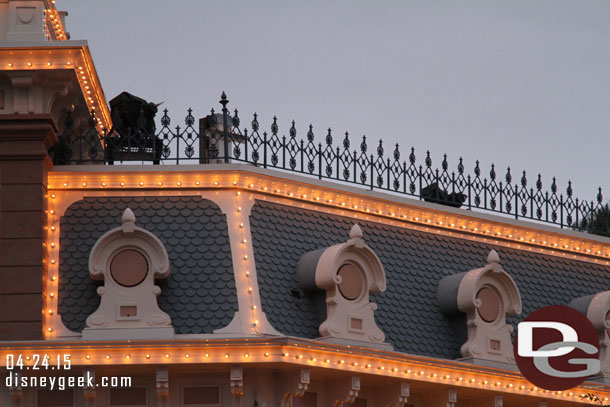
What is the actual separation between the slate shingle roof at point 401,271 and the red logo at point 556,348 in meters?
0.46

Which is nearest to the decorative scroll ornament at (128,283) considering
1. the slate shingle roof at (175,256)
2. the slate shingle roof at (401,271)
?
the slate shingle roof at (175,256)

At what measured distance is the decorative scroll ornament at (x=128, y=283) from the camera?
2020cm

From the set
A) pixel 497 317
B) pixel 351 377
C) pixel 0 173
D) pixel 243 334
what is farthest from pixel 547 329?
pixel 0 173

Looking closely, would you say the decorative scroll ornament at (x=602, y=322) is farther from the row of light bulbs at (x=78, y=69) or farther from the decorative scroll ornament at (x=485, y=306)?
the row of light bulbs at (x=78, y=69)

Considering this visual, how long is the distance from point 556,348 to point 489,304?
55.5 inches

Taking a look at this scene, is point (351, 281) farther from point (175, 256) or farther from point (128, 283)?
point (128, 283)

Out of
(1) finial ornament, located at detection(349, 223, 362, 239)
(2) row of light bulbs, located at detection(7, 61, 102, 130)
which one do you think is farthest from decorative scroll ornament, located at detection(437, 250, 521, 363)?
(2) row of light bulbs, located at detection(7, 61, 102, 130)

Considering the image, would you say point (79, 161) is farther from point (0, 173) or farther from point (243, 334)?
point (243, 334)

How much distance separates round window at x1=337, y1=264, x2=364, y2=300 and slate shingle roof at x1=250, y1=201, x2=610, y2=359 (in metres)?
0.61

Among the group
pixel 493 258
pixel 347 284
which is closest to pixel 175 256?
pixel 347 284

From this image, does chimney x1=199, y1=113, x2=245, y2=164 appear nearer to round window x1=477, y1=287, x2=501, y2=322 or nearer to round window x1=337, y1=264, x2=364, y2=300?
round window x1=337, y1=264, x2=364, y2=300

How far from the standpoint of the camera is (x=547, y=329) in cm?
2384

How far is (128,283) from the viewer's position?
20.5m

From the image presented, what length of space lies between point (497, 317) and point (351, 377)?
362 cm
